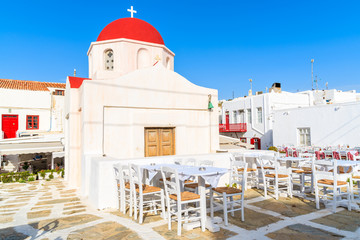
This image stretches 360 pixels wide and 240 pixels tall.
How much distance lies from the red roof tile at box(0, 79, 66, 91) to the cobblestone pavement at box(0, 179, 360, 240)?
2034 cm

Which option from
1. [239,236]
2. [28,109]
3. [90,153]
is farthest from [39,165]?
[239,236]

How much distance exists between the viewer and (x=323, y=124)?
18750 millimetres

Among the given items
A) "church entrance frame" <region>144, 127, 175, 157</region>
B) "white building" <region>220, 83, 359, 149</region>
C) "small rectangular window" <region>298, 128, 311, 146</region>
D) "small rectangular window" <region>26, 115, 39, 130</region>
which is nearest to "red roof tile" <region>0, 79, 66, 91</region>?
"small rectangular window" <region>26, 115, 39, 130</region>

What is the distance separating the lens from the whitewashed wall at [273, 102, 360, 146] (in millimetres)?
16656

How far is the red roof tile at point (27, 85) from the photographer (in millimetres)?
24609

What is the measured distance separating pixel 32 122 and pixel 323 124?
24812 millimetres

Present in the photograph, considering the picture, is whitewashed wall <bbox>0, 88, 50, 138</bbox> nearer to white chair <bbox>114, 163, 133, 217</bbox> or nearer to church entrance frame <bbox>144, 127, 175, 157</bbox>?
church entrance frame <bbox>144, 127, 175, 157</bbox>

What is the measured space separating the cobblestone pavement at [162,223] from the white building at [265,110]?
1625 cm

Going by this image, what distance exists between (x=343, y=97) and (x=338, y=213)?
1087 inches

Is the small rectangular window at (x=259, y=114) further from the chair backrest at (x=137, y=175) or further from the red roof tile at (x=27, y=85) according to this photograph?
the chair backrest at (x=137, y=175)

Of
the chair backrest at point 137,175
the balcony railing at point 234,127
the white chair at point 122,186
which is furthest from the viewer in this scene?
the balcony railing at point 234,127

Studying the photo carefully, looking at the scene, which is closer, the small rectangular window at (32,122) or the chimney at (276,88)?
the small rectangular window at (32,122)

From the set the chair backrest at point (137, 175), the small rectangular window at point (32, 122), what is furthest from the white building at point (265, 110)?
the small rectangular window at point (32, 122)

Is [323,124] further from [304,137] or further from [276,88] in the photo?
[276,88]
